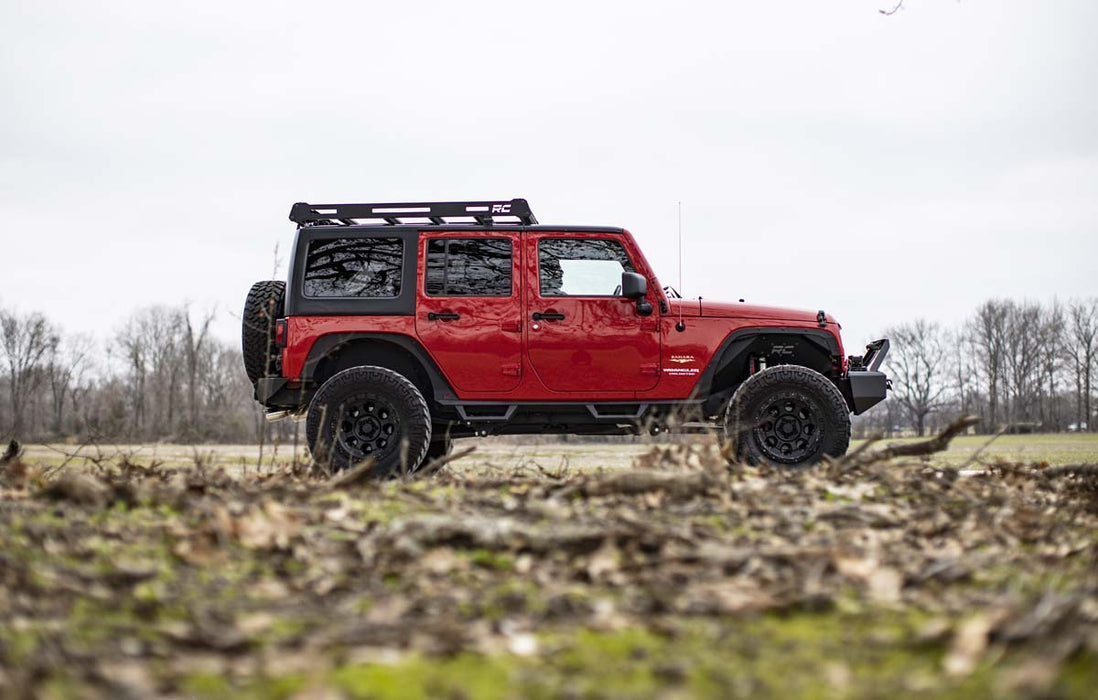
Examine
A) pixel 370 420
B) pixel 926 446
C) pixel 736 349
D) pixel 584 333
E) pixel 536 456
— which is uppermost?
pixel 584 333

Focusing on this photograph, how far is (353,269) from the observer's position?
8.57 m

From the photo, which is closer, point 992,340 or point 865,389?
point 865,389

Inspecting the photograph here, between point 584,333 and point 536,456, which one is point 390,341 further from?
point 536,456

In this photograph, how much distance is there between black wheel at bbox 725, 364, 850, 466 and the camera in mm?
8203

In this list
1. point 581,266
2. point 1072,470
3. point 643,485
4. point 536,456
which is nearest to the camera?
point 643,485

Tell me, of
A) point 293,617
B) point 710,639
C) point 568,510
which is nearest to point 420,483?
point 568,510

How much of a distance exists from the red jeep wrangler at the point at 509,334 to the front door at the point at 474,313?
1 cm

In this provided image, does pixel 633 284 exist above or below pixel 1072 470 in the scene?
above

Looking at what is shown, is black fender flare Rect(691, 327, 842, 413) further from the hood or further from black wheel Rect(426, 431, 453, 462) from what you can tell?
black wheel Rect(426, 431, 453, 462)

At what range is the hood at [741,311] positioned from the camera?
8555mm

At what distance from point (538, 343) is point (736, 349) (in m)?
1.77

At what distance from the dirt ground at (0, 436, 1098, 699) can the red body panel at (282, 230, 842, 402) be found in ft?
8.52

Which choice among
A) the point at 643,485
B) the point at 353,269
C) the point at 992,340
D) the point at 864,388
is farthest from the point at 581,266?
the point at 992,340

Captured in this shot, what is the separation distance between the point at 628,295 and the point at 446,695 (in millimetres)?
5821
